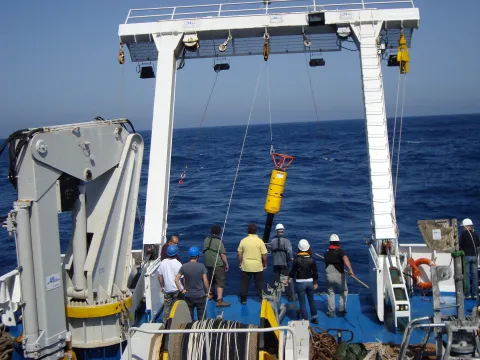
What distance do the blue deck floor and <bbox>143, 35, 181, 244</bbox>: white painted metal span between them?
1783 mm

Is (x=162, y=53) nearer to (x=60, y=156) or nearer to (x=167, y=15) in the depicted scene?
(x=167, y=15)

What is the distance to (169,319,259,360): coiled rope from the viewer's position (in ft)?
20.5

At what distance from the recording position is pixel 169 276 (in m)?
9.22

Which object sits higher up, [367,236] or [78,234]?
[78,234]

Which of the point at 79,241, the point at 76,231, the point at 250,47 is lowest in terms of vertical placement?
the point at 79,241

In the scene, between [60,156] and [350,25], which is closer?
[60,156]

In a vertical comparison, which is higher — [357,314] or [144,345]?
[144,345]

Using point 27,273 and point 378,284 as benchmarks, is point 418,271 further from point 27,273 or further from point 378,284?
point 27,273

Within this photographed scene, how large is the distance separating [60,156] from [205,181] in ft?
96.7

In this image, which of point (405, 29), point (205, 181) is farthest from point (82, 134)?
point (205, 181)

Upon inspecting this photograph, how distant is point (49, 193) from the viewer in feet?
21.6

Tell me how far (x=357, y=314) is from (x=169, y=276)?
329 centimetres

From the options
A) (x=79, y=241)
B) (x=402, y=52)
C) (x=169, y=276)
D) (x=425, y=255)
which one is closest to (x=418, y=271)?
(x=425, y=255)

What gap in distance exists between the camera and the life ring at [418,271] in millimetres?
10711
